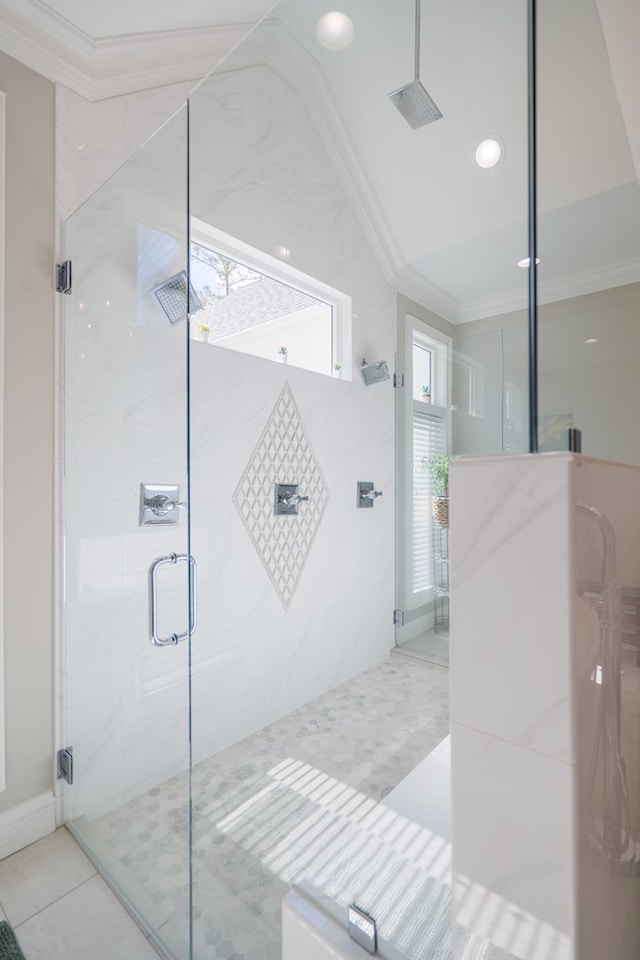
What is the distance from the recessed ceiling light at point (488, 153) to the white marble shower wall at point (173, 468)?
0.60 meters

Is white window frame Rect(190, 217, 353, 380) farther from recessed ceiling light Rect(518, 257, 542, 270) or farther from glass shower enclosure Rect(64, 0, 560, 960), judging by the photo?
recessed ceiling light Rect(518, 257, 542, 270)

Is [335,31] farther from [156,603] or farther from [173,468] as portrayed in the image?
[156,603]

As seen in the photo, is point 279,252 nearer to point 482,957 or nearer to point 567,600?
point 567,600

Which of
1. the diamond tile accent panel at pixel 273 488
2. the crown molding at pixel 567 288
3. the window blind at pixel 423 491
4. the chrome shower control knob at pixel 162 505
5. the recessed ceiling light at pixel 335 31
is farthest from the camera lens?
the diamond tile accent panel at pixel 273 488

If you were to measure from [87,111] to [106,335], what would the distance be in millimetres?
881

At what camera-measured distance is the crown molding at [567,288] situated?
753 mm

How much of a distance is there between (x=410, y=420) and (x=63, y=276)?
139 centimetres

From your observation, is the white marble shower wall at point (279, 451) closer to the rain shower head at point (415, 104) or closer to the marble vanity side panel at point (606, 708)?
the rain shower head at point (415, 104)

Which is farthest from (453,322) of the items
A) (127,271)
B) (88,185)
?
(88,185)

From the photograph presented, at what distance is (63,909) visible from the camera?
1.41 m

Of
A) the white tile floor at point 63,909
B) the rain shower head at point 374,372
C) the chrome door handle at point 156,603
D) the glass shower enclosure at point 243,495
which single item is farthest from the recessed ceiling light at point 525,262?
the white tile floor at point 63,909

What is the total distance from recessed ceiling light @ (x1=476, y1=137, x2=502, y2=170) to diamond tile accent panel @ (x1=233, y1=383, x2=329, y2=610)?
111cm

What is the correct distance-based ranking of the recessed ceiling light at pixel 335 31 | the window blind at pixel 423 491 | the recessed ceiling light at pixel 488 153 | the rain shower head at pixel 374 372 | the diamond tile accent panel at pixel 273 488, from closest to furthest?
1. the recessed ceiling light at pixel 488 153
2. the window blind at pixel 423 491
3. the recessed ceiling light at pixel 335 31
4. the rain shower head at pixel 374 372
5. the diamond tile accent panel at pixel 273 488

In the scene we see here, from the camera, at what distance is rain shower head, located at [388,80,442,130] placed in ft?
3.60
